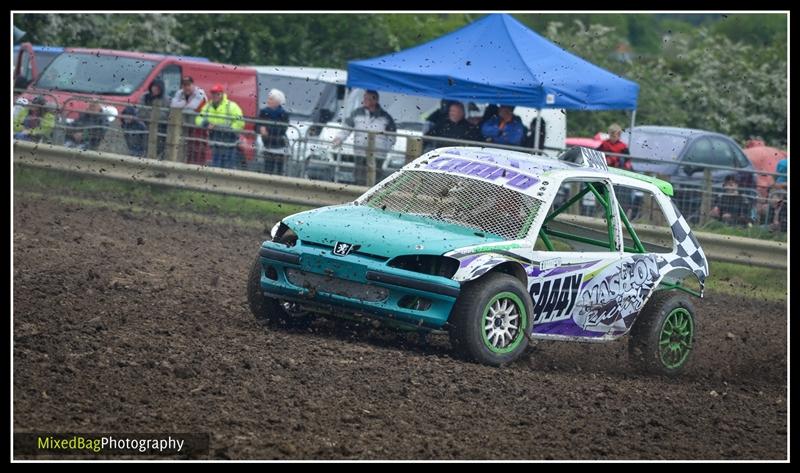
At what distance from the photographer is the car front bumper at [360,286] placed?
8453 mm

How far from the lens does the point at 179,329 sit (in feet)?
29.4

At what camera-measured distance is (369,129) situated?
16.7m

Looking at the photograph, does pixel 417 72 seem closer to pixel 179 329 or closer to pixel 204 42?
pixel 179 329

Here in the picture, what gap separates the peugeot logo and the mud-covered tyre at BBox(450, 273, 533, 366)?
0.77 meters

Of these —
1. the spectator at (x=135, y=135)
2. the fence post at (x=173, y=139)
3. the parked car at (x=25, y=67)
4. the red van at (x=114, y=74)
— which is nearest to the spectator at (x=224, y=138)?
the fence post at (x=173, y=139)

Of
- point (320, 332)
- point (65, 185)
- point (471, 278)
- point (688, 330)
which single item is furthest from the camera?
point (65, 185)

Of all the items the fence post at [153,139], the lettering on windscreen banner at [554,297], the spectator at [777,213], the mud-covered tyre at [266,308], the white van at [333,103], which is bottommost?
the mud-covered tyre at [266,308]

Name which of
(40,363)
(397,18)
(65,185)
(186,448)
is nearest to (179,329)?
(40,363)

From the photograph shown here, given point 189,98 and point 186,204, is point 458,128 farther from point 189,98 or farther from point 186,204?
point 189,98

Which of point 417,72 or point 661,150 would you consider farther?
point 661,150

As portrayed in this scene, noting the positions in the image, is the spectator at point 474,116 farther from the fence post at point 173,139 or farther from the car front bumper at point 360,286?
the car front bumper at point 360,286

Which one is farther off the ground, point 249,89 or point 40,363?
point 249,89


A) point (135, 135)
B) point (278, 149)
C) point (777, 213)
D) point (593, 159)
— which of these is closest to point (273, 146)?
point (278, 149)

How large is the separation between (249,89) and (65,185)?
5808mm
